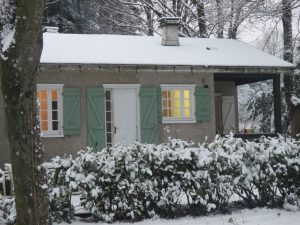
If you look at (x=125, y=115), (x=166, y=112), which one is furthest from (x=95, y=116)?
(x=166, y=112)

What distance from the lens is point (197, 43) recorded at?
1770 centimetres

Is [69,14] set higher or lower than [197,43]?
higher

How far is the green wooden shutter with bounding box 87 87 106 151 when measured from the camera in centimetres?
1428

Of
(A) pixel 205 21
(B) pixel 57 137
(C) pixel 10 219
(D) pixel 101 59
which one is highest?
(A) pixel 205 21

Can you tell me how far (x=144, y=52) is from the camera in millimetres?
15336

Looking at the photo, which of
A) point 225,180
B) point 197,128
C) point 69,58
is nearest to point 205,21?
point 197,128

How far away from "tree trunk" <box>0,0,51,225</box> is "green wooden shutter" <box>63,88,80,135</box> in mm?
8824

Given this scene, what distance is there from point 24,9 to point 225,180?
428 centimetres

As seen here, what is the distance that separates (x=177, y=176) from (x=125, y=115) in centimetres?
725

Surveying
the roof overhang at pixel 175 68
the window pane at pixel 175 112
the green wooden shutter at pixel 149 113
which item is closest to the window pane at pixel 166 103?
the window pane at pixel 175 112

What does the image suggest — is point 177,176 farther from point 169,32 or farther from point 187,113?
point 169,32

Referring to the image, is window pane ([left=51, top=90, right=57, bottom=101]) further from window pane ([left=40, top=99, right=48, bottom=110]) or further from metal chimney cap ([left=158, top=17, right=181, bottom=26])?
metal chimney cap ([left=158, top=17, right=181, bottom=26])

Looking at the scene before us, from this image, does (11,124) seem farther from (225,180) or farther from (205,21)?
(205,21)

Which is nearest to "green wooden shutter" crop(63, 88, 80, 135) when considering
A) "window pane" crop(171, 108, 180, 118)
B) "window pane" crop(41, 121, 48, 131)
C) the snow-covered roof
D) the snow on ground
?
"window pane" crop(41, 121, 48, 131)
